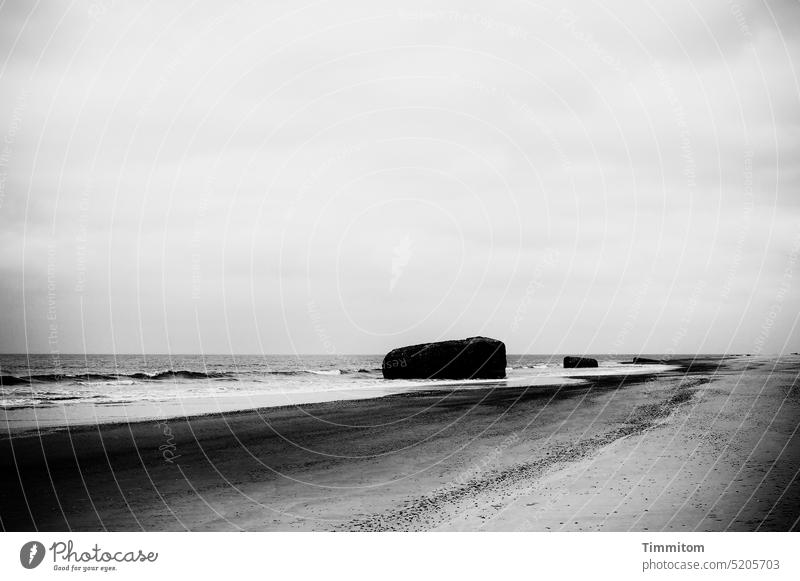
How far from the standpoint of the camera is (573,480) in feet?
32.9

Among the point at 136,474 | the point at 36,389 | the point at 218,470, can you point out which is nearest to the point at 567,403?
the point at 218,470

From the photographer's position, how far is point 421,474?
1110 centimetres

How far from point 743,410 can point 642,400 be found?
4.91 metres

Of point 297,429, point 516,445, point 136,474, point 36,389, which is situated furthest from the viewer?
point 36,389
